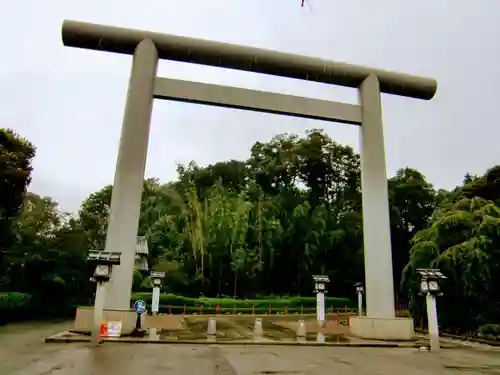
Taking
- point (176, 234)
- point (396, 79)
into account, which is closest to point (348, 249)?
point (176, 234)

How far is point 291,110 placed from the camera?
1282 centimetres

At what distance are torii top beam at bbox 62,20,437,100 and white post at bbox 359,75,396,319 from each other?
2.34ft

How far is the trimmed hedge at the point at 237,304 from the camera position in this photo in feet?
69.9

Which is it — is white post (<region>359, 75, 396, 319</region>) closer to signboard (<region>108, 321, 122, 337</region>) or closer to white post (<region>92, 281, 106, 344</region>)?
signboard (<region>108, 321, 122, 337</region>)

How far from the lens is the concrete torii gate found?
11352mm

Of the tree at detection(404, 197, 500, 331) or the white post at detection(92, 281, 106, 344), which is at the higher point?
the tree at detection(404, 197, 500, 331)

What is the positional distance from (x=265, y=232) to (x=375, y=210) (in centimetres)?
1573

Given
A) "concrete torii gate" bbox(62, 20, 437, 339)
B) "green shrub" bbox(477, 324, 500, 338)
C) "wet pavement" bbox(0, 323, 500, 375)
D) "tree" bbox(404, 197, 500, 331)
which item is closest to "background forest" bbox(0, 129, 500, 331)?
"tree" bbox(404, 197, 500, 331)

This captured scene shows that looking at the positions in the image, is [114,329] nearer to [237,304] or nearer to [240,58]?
[240,58]

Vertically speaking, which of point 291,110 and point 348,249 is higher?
point 291,110

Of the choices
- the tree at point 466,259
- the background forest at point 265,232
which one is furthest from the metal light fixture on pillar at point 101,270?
the tree at point 466,259

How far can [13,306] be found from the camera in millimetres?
16547

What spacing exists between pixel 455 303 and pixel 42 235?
17874mm

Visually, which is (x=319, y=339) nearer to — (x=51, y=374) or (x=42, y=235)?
(x=51, y=374)
